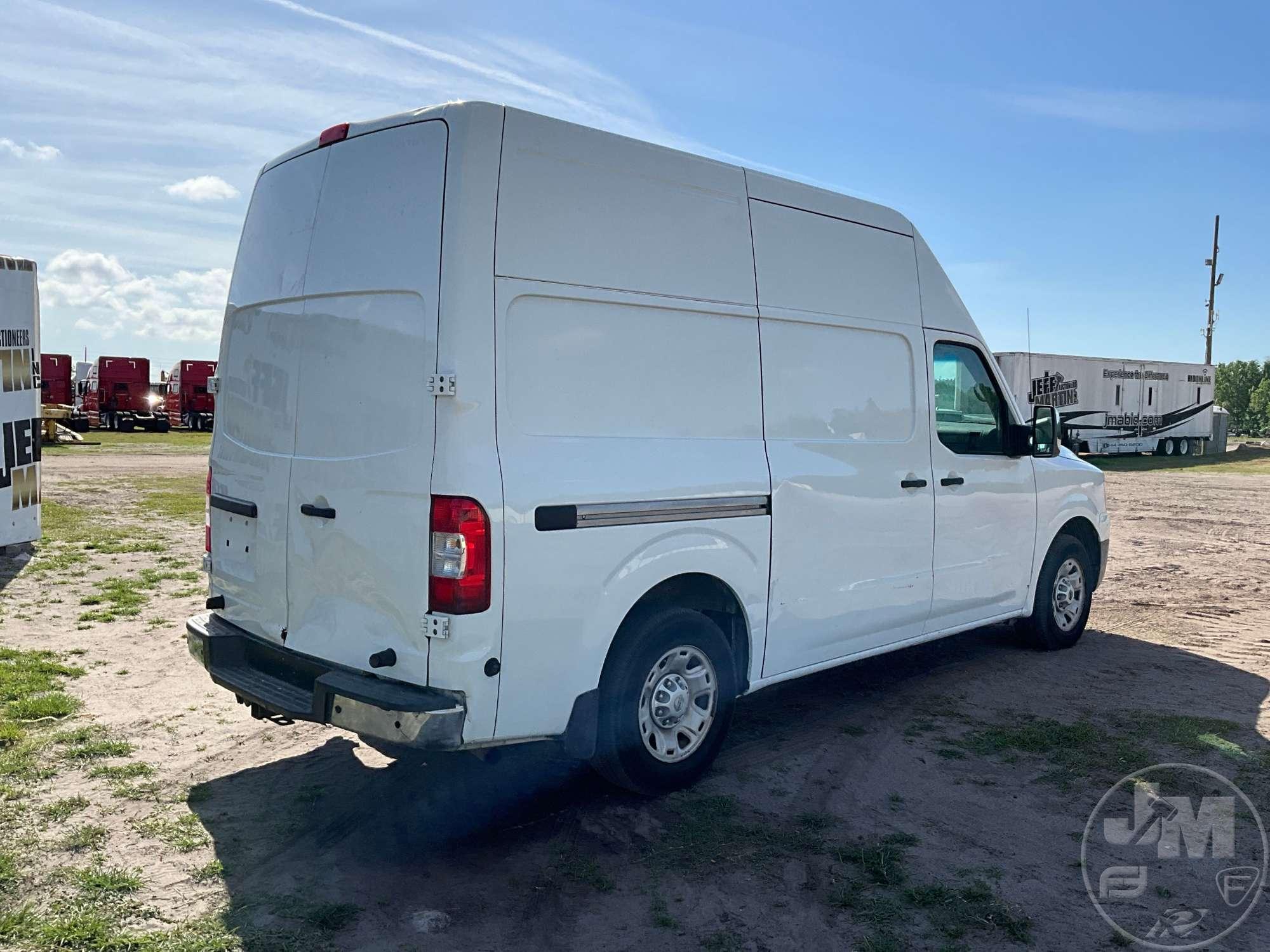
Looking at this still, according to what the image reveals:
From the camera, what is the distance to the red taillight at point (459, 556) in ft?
12.3

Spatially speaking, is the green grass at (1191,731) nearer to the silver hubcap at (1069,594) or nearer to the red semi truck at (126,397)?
the silver hubcap at (1069,594)

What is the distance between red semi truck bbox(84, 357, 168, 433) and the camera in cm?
4116

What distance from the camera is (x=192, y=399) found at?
4306 cm

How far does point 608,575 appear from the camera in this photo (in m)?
4.20

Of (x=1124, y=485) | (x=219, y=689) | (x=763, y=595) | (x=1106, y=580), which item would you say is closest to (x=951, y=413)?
(x=763, y=595)

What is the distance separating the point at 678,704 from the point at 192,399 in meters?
43.0

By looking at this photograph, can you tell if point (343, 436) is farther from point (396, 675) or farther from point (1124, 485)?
point (1124, 485)

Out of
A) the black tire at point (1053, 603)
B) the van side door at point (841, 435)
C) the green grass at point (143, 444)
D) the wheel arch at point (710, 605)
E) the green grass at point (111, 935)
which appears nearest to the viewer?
the green grass at point (111, 935)

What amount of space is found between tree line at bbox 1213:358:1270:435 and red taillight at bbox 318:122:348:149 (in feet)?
480

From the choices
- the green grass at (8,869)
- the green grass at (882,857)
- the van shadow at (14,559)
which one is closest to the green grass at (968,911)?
the green grass at (882,857)

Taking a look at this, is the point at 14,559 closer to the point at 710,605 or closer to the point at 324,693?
the point at 324,693

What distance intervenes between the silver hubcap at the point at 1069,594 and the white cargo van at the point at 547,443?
220 centimetres

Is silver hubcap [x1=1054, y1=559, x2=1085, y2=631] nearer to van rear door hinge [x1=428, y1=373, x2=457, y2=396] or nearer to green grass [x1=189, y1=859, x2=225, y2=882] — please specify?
van rear door hinge [x1=428, y1=373, x2=457, y2=396]

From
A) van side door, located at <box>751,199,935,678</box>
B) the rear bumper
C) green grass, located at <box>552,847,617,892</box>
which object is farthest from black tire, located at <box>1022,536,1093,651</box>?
the rear bumper
